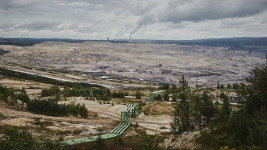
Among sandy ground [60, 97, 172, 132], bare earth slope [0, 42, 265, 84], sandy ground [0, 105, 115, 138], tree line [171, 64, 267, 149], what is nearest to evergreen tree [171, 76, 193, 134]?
tree line [171, 64, 267, 149]

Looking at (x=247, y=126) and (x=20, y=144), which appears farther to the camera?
(x=247, y=126)

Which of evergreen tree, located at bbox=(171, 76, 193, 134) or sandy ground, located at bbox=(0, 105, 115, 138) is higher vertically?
evergreen tree, located at bbox=(171, 76, 193, 134)

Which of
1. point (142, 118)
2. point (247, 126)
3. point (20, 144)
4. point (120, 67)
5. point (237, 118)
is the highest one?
point (20, 144)

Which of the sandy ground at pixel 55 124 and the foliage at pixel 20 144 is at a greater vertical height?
the foliage at pixel 20 144

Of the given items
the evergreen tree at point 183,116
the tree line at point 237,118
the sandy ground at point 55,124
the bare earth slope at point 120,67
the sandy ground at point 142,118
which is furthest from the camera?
the bare earth slope at point 120,67

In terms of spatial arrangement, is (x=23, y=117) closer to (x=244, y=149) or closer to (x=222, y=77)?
(x=244, y=149)

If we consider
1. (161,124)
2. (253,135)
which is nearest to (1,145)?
(253,135)

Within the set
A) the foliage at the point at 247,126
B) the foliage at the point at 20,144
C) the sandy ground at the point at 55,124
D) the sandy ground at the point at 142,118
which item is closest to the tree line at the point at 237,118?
the foliage at the point at 247,126

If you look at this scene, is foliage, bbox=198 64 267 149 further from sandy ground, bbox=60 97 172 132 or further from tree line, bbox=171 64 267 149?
sandy ground, bbox=60 97 172 132

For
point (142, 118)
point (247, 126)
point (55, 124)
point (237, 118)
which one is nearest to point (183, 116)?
point (237, 118)

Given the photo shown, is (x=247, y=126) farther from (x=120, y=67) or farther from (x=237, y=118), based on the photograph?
(x=120, y=67)

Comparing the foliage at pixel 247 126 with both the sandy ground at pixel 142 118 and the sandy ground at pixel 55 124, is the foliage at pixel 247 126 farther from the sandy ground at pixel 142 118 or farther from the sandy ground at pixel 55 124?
the sandy ground at pixel 142 118
